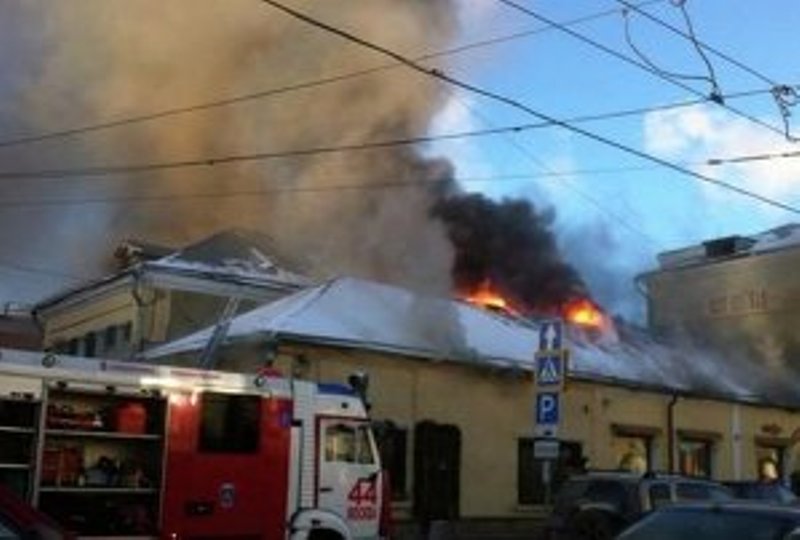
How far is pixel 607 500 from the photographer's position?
17438 mm

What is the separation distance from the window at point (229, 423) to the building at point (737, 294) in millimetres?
26245

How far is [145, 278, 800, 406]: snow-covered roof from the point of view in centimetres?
2284

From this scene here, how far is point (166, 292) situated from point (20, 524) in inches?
1101

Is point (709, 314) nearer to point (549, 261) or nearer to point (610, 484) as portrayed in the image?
point (549, 261)

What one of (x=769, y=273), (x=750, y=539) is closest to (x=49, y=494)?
(x=750, y=539)

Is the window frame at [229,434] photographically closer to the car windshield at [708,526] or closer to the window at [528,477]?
the car windshield at [708,526]

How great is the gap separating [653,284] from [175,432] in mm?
38378

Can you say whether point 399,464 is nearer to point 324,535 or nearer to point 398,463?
point 398,463

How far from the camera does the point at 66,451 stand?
1362 cm

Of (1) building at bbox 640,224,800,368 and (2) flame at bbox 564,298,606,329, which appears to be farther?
(1) building at bbox 640,224,800,368

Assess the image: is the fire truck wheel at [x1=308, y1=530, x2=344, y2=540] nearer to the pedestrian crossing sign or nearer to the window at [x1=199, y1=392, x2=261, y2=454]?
the window at [x1=199, y1=392, x2=261, y2=454]

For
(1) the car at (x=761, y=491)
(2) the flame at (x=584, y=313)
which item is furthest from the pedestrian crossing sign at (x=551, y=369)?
(2) the flame at (x=584, y=313)

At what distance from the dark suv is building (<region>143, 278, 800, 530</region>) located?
323 cm

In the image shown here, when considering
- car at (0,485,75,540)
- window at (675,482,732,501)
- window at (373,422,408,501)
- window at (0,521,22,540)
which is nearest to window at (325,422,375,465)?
window at (675,482,732,501)
